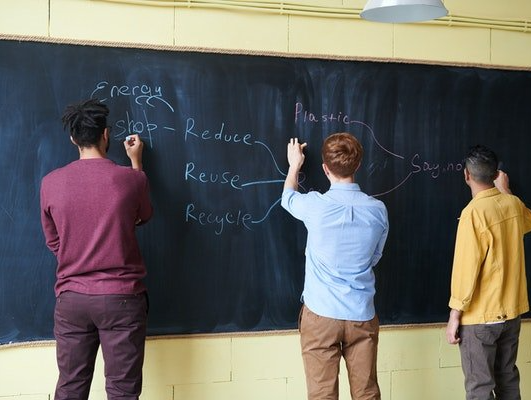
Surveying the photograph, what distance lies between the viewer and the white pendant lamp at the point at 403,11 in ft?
7.06

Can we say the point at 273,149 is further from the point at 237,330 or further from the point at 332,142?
the point at 237,330

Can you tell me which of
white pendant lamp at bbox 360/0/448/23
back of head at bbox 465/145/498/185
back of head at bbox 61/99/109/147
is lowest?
back of head at bbox 465/145/498/185

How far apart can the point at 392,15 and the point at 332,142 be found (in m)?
0.55

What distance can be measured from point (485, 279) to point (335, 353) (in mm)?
757

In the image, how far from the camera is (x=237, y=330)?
296 cm

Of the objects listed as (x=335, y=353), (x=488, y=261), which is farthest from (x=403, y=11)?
(x=335, y=353)

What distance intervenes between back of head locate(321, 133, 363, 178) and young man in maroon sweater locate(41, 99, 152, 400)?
30.9 inches

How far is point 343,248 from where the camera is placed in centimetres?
241

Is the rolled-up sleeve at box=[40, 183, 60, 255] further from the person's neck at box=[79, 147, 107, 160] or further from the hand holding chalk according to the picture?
the hand holding chalk

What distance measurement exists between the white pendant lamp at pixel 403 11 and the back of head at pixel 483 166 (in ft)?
2.44

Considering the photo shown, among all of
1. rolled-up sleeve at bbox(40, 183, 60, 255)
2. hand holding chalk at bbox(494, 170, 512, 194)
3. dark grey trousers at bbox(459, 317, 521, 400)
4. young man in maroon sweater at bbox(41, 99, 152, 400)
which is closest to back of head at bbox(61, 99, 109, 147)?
young man in maroon sweater at bbox(41, 99, 152, 400)

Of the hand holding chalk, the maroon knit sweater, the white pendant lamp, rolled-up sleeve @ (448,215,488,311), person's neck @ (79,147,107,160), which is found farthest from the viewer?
the hand holding chalk

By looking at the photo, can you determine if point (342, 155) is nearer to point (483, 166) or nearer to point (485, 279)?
point (483, 166)

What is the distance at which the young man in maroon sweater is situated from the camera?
236cm
